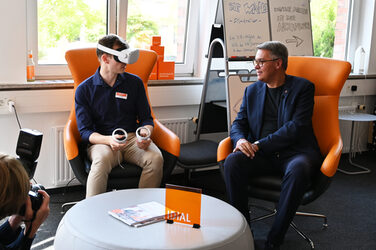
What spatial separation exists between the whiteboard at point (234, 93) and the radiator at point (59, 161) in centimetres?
130

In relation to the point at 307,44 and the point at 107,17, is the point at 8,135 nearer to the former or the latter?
the point at 107,17

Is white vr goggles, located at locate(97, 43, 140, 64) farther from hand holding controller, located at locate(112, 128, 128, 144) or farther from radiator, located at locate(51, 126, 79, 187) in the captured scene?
radiator, located at locate(51, 126, 79, 187)

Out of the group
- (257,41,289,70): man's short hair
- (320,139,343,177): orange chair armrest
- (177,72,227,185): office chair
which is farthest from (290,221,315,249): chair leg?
(257,41,289,70): man's short hair

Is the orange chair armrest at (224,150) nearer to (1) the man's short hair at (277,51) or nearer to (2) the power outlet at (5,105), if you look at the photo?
(1) the man's short hair at (277,51)

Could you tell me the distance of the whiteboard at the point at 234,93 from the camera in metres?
3.74

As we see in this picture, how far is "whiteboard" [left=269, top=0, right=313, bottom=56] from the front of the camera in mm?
4168

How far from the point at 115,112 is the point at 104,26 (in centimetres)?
101

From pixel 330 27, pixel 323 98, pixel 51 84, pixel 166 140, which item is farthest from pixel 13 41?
pixel 330 27

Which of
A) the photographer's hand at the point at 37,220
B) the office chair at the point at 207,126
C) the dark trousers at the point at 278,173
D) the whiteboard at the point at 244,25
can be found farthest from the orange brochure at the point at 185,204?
the whiteboard at the point at 244,25

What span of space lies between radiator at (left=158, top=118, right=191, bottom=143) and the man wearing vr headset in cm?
76

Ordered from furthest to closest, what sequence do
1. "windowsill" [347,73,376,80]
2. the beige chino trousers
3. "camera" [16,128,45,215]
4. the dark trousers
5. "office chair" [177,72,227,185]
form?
"windowsill" [347,73,376,80] → "office chair" [177,72,227,185] → the beige chino trousers → the dark trousers → "camera" [16,128,45,215]

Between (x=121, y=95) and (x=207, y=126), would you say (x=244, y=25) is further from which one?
(x=121, y=95)

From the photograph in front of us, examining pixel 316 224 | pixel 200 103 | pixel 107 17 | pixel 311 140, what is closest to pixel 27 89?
pixel 107 17

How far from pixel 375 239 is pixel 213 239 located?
5.43ft
